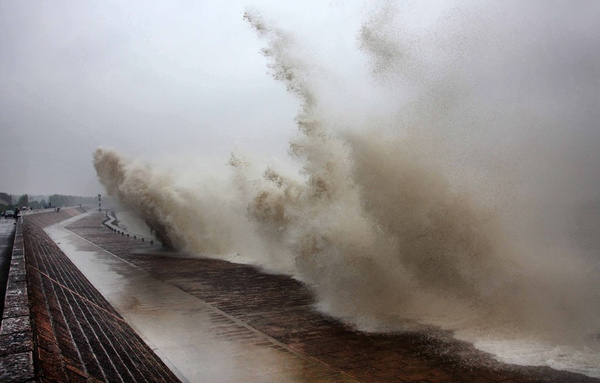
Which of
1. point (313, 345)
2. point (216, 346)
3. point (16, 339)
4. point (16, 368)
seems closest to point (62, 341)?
point (16, 339)

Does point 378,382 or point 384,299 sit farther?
point 384,299

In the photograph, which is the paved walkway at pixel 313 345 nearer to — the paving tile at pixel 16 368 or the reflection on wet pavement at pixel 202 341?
the reflection on wet pavement at pixel 202 341

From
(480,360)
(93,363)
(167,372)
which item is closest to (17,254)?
(167,372)

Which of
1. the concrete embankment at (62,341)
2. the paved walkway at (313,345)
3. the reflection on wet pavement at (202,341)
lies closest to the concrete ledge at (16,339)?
the concrete embankment at (62,341)

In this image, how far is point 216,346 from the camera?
7.77m

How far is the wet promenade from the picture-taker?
4.85m

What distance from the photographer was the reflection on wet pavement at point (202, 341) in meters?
6.50

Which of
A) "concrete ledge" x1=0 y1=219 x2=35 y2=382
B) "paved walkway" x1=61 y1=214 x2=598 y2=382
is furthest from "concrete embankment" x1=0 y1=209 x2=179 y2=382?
"paved walkway" x1=61 y1=214 x2=598 y2=382

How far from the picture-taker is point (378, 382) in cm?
605

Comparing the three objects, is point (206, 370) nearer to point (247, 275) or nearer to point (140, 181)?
point (247, 275)

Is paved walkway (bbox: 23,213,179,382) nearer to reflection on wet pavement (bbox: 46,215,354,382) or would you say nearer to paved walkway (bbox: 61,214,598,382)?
reflection on wet pavement (bbox: 46,215,354,382)

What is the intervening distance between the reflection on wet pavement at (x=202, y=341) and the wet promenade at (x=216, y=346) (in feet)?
0.06

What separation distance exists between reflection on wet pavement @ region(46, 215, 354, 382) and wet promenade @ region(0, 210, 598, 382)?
19 mm

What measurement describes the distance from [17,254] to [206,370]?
7580 mm
